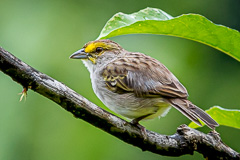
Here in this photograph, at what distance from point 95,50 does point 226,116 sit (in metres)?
2.02

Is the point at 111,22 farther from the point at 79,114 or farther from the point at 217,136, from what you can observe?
the point at 217,136

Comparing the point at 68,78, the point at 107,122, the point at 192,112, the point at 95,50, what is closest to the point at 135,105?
the point at 192,112

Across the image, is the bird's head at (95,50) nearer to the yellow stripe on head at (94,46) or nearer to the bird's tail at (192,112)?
the yellow stripe on head at (94,46)

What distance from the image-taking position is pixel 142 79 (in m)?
4.20

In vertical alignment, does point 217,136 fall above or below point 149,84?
below

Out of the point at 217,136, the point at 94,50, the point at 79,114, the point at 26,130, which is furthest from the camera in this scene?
the point at 26,130

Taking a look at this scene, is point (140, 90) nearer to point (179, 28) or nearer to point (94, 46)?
point (179, 28)

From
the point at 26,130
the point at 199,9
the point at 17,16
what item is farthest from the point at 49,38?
the point at 199,9

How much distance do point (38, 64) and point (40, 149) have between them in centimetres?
117

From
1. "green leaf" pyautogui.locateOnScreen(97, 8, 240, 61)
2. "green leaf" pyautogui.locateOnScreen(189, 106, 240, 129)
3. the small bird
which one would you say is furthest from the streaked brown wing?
"green leaf" pyautogui.locateOnScreen(97, 8, 240, 61)

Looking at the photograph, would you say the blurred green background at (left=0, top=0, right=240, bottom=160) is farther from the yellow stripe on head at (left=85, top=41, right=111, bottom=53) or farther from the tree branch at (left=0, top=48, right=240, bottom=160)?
the tree branch at (left=0, top=48, right=240, bottom=160)

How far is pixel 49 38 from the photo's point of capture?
256 inches

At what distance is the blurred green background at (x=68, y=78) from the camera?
5895mm

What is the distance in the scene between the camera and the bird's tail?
356 centimetres
